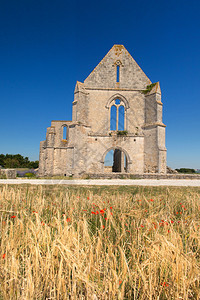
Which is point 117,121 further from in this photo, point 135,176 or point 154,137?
point 135,176

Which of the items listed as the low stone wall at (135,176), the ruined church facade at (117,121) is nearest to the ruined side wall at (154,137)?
the ruined church facade at (117,121)

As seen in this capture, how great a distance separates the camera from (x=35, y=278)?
5.03ft

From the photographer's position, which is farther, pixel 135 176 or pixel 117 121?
pixel 117 121

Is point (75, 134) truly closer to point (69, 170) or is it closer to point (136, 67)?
point (69, 170)

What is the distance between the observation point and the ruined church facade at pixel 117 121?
1656cm

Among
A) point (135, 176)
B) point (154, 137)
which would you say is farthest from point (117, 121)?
point (135, 176)

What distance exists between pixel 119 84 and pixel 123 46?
4.17 metres

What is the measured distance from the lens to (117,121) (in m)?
18.2

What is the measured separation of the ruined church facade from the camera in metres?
16.6

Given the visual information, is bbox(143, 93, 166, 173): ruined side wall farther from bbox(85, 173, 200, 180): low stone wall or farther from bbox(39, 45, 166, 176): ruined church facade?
bbox(85, 173, 200, 180): low stone wall

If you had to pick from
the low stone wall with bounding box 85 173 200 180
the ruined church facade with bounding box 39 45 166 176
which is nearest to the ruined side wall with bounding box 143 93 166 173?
the ruined church facade with bounding box 39 45 166 176

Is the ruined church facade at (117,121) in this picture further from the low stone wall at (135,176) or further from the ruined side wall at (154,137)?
the low stone wall at (135,176)

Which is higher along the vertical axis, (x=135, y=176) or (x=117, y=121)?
(x=117, y=121)

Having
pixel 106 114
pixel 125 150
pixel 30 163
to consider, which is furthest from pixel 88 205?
pixel 30 163
